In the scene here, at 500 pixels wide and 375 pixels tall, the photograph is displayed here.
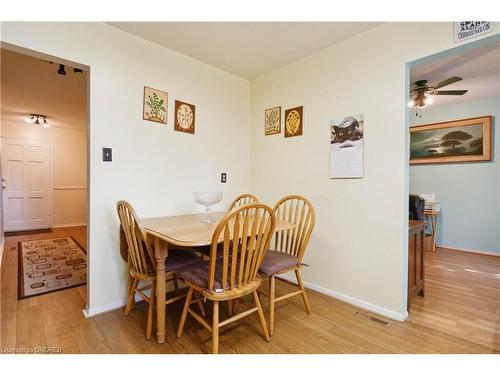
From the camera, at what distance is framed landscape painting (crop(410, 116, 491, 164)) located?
3.61m

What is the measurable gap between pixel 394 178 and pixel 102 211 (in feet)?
7.41

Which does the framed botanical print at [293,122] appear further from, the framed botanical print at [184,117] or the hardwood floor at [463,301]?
the hardwood floor at [463,301]

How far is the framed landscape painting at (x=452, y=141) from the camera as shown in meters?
3.61

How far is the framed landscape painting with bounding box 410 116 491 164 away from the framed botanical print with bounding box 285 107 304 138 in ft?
9.56

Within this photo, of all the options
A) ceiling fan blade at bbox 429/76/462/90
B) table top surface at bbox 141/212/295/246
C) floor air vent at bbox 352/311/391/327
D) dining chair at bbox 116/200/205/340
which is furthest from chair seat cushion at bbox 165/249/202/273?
ceiling fan blade at bbox 429/76/462/90

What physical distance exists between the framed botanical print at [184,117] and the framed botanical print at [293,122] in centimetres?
97

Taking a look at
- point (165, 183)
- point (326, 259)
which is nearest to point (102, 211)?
point (165, 183)

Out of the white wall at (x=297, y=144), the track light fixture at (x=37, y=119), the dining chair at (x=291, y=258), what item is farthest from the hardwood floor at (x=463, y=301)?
the track light fixture at (x=37, y=119)

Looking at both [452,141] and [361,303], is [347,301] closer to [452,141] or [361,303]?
[361,303]

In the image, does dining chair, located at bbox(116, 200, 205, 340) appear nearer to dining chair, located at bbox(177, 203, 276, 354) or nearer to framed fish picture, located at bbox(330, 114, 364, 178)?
dining chair, located at bbox(177, 203, 276, 354)

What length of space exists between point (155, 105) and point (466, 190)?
451 centimetres

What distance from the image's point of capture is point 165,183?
2.31 meters
